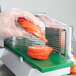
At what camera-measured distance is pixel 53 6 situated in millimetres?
1657

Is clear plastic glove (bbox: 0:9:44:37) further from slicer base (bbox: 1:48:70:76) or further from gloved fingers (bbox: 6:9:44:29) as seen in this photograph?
slicer base (bbox: 1:48:70:76)

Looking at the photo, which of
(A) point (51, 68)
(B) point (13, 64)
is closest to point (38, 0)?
(B) point (13, 64)

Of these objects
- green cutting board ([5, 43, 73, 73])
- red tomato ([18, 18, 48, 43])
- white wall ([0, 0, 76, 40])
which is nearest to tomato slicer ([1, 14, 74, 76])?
green cutting board ([5, 43, 73, 73])

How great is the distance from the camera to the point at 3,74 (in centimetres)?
97

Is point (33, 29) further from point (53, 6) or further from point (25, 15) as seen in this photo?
point (53, 6)

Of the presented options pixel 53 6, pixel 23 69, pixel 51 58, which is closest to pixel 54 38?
A: pixel 51 58

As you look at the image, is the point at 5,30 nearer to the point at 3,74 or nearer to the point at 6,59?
the point at 6,59

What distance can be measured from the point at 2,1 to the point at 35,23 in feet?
2.87

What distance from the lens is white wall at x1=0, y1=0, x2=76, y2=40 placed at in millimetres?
1451

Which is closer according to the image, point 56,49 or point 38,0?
point 56,49

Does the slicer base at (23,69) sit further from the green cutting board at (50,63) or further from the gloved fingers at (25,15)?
the gloved fingers at (25,15)

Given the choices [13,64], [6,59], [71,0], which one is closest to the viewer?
[13,64]

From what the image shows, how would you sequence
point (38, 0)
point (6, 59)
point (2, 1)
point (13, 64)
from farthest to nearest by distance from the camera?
point (38, 0) < point (2, 1) < point (6, 59) < point (13, 64)

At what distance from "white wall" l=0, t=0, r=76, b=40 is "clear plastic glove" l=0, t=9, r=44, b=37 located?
0.80m
